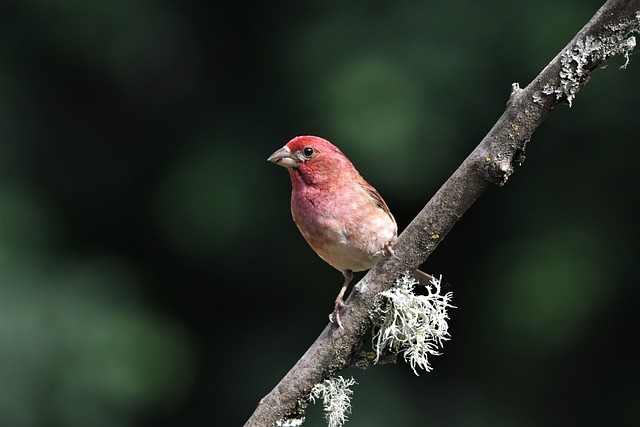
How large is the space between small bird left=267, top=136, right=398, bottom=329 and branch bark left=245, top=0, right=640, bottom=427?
756mm

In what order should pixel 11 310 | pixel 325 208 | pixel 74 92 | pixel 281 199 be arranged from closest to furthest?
pixel 325 208
pixel 11 310
pixel 281 199
pixel 74 92

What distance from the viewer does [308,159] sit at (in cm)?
286

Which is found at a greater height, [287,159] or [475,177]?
[287,159]

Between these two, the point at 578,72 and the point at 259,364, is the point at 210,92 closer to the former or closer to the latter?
the point at 259,364

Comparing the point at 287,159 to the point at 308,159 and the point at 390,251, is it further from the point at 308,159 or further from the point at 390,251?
the point at 390,251

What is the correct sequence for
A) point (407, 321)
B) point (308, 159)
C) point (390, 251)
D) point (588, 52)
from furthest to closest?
point (308, 159) → point (407, 321) → point (390, 251) → point (588, 52)

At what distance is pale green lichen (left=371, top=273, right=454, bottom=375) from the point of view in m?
2.08

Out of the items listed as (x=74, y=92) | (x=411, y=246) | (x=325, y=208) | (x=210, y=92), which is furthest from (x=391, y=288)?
(x=74, y=92)

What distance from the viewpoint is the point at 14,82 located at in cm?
588

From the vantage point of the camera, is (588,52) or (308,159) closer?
(588,52)

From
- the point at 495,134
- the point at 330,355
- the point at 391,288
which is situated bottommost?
the point at 330,355

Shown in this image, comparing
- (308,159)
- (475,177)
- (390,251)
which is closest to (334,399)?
(390,251)

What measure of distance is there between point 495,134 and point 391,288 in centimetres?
45

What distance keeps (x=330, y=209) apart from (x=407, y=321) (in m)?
0.74
